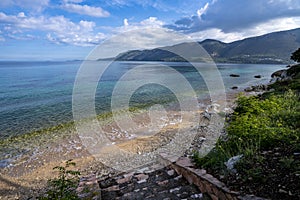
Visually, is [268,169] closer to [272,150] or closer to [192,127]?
[272,150]

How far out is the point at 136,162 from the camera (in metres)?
7.90

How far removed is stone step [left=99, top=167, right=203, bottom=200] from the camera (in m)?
4.14

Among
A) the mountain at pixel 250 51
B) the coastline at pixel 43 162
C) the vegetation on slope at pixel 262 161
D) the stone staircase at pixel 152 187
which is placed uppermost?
the mountain at pixel 250 51

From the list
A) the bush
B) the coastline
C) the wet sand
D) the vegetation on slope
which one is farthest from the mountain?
the vegetation on slope

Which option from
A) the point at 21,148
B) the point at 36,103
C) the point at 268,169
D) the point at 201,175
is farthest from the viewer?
the point at 36,103

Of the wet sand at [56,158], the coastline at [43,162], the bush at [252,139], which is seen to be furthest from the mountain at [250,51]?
the bush at [252,139]

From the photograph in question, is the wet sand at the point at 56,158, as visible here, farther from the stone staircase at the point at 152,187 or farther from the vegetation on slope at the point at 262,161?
the vegetation on slope at the point at 262,161

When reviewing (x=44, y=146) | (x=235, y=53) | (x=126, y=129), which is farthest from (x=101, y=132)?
(x=235, y=53)

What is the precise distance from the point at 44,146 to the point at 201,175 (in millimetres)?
9132

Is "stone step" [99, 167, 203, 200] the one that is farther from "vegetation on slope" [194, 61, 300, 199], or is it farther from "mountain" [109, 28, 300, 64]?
"mountain" [109, 28, 300, 64]

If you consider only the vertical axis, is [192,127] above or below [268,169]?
below

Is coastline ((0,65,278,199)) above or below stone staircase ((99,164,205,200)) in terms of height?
below

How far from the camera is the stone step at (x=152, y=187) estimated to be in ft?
13.6

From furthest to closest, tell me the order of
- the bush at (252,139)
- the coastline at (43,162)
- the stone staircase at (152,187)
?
the coastline at (43,162) < the bush at (252,139) < the stone staircase at (152,187)
